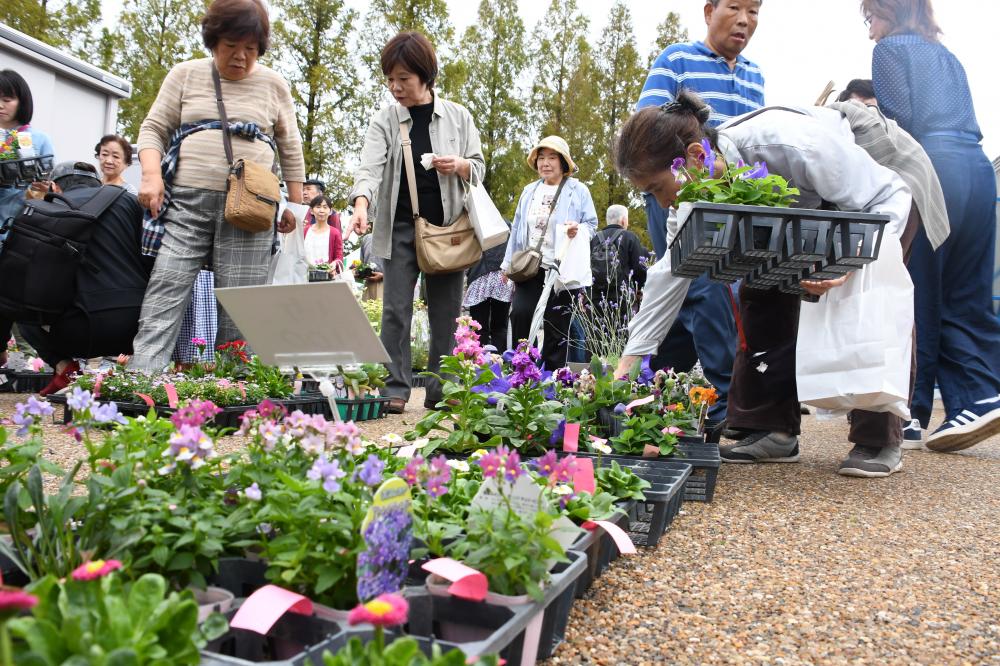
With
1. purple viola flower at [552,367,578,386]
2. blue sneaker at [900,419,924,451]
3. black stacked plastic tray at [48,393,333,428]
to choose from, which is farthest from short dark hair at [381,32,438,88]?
blue sneaker at [900,419,924,451]

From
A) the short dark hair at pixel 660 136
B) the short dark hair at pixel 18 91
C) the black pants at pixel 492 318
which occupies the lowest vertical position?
the black pants at pixel 492 318

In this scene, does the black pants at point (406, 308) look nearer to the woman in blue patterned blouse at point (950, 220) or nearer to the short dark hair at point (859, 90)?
the woman in blue patterned blouse at point (950, 220)

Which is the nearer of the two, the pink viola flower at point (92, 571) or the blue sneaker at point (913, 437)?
the pink viola flower at point (92, 571)

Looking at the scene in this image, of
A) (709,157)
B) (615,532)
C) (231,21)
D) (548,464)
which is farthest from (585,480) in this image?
(231,21)

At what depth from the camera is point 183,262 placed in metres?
3.70

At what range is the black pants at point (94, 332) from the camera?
3.92 meters

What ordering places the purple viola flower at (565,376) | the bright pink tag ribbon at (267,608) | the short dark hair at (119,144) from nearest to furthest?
the bright pink tag ribbon at (267,608), the purple viola flower at (565,376), the short dark hair at (119,144)

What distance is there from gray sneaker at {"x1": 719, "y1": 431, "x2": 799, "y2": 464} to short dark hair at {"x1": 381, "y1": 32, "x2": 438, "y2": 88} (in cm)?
244

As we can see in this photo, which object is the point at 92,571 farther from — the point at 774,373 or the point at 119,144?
the point at 119,144

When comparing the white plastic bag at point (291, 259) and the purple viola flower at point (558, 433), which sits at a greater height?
the white plastic bag at point (291, 259)

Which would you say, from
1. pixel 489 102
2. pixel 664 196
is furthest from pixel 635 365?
pixel 489 102

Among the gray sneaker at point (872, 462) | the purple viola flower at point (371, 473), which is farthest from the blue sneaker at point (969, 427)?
the purple viola flower at point (371, 473)

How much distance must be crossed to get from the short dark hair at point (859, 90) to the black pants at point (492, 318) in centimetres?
323

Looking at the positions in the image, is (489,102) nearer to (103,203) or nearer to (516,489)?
(103,203)
